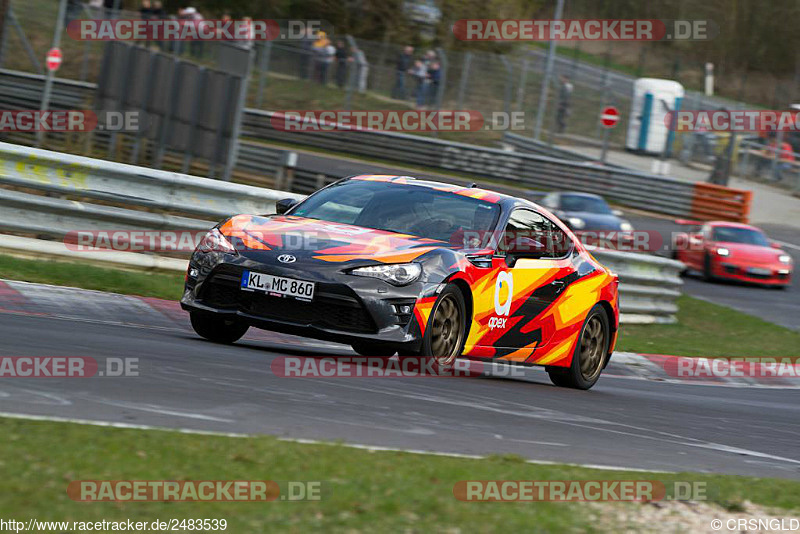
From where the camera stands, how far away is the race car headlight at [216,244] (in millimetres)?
8477

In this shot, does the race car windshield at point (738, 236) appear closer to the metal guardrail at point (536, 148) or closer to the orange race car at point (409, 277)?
the metal guardrail at point (536, 148)

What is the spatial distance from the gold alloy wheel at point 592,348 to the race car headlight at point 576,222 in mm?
14420

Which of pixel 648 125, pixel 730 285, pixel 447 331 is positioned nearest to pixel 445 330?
pixel 447 331

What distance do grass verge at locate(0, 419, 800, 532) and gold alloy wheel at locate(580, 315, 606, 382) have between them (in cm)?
478

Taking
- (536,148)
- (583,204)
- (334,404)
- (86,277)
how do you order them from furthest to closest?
(536,148) → (583,204) → (86,277) → (334,404)

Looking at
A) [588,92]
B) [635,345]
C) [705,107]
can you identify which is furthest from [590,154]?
[635,345]

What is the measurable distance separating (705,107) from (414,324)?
36.8m

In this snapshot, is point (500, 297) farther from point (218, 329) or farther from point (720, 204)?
point (720, 204)

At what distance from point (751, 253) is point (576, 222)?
3.64 m

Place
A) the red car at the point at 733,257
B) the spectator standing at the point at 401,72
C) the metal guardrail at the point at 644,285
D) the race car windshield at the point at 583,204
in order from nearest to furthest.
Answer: the metal guardrail at the point at 644,285, the red car at the point at 733,257, the race car windshield at the point at 583,204, the spectator standing at the point at 401,72

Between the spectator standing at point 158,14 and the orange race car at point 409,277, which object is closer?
the orange race car at point 409,277

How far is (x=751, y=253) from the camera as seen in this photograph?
25.9 m

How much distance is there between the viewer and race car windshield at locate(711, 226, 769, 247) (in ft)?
86.3

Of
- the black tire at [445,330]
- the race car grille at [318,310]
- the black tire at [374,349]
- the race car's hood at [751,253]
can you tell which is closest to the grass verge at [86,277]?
the race car grille at [318,310]
